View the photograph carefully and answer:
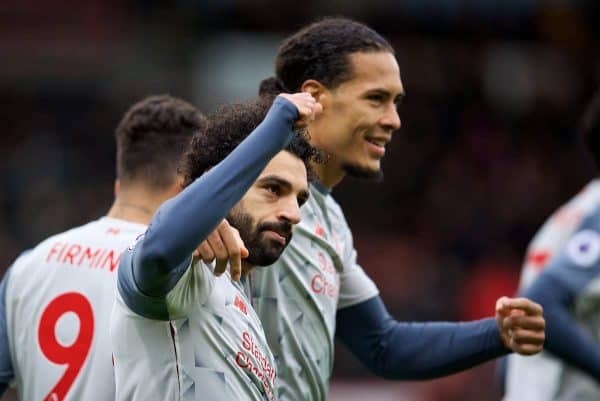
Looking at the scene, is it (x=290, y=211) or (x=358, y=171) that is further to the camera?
(x=358, y=171)

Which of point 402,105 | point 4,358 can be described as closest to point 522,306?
point 4,358

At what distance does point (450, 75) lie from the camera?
16.2m

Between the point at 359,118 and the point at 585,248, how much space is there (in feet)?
4.83

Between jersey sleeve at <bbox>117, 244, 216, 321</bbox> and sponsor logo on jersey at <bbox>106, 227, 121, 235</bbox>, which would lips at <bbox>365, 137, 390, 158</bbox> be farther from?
jersey sleeve at <bbox>117, 244, 216, 321</bbox>

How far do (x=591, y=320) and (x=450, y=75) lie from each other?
10.9 metres

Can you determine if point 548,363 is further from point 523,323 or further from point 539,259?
point 523,323

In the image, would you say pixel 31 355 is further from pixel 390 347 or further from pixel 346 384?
pixel 346 384

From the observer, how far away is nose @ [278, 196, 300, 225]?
357cm

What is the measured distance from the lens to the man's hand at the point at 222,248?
3223 mm

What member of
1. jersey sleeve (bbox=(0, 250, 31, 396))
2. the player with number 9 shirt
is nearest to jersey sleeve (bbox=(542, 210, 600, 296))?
the player with number 9 shirt

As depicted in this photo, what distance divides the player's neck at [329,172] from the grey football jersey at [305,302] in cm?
3

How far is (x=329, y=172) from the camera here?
4613 mm

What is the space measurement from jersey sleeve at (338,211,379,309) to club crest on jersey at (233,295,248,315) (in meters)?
1.16

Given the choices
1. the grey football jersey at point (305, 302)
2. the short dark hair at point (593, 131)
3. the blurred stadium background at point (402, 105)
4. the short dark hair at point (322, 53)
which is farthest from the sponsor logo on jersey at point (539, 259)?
the blurred stadium background at point (402, 105)
